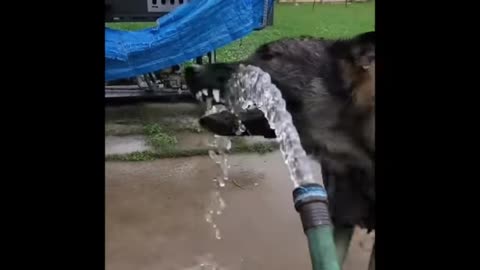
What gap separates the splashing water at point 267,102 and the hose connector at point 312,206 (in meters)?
0.24

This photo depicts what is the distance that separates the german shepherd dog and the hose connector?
0.28 metres

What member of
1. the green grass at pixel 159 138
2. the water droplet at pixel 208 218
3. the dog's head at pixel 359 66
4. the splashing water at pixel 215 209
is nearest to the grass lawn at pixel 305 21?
the green grass at pixel 159 138

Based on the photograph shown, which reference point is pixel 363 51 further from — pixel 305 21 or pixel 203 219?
pixel 305 21

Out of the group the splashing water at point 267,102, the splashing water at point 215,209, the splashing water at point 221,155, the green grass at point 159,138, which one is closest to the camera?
the splashing water at point 267,102

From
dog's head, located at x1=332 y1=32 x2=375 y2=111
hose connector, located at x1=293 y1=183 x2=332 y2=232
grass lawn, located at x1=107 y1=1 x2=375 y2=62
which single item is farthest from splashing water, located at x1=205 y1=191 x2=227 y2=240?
hose connector, located at x1=293 y1=183 x2=332 y2=232

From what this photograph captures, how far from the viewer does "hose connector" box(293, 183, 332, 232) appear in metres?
1.12

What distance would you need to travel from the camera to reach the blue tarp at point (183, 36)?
2.95 meters

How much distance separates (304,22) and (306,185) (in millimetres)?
3652

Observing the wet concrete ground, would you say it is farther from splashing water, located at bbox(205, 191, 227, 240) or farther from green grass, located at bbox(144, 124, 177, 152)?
green grass, located at bbox(144, 124, 177, 152)

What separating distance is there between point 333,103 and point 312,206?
1.28 ft

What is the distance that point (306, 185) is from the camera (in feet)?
3.91

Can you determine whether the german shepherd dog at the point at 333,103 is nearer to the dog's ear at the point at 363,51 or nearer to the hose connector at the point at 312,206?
the dog's ear at the point at 363,51
